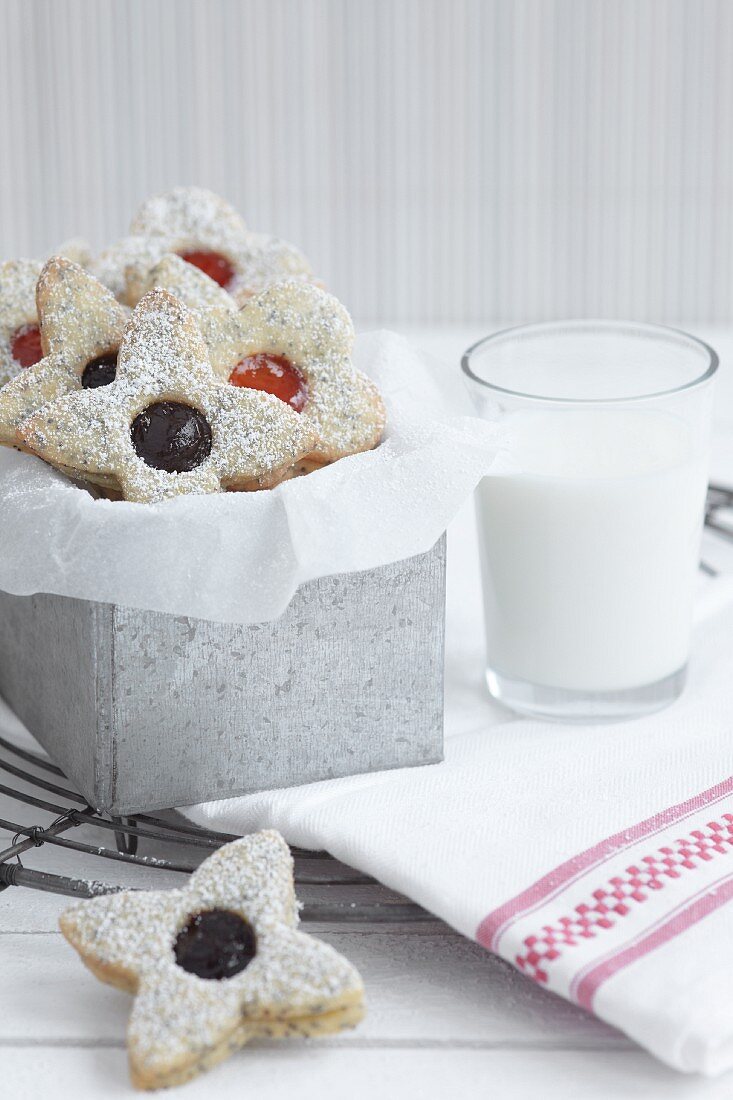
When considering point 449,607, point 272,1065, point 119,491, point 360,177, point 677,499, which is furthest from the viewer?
point 360,177

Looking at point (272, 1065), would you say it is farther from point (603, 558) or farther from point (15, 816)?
point (603, 558)

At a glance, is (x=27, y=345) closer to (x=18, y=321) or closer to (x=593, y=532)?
(x=18, y=321)

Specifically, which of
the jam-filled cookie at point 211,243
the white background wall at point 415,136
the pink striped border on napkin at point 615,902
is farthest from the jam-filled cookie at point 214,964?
the white background wall at point 415,136

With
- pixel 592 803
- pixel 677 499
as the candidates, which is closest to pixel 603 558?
pixel 677 499

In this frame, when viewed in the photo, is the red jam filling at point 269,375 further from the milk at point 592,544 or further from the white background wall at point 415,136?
the white background wall at point 415,136

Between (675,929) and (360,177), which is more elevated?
(360,177)

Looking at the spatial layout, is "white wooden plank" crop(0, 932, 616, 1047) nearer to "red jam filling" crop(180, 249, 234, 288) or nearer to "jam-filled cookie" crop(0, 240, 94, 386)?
"jam-filled cookie" crop(0, 240, 94, 386)
